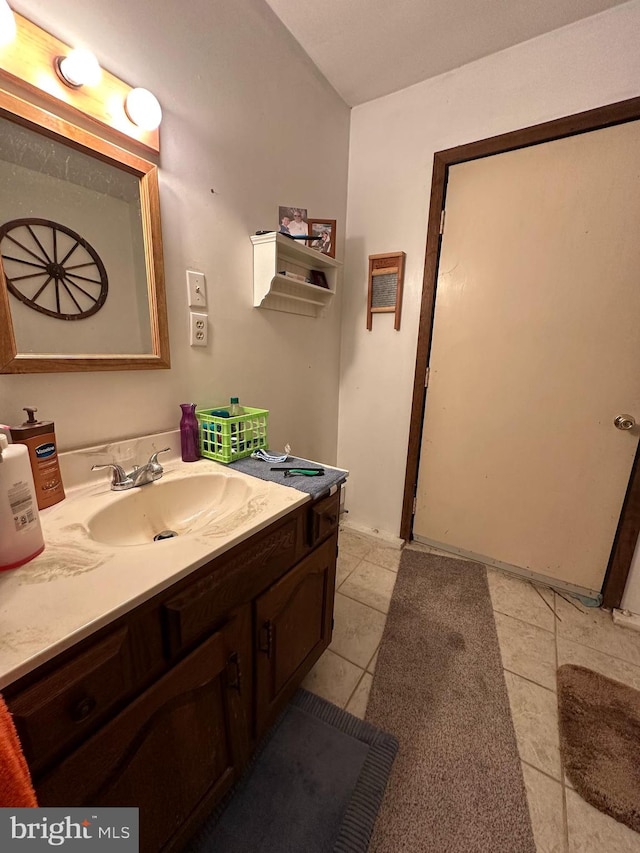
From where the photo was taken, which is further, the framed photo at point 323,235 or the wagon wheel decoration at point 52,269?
the framed photo at point 323,235

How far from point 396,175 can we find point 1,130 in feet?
5.43

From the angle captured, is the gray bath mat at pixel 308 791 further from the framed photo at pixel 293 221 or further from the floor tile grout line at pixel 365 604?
the framed photo at pixel 293 221

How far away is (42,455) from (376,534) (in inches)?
73.3

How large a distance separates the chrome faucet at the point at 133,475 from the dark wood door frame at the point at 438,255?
1.40 meters

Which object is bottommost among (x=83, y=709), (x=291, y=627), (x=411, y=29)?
(x=291, y=627)

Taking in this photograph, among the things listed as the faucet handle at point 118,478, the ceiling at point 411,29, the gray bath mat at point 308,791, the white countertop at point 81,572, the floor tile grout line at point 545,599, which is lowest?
the gray bath mat at point 308,791

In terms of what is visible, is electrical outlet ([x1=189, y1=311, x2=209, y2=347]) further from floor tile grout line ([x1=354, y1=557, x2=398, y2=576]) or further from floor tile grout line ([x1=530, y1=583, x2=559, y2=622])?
floor tile grout line ([x1=530, y1=583, x2=559, y2=622])

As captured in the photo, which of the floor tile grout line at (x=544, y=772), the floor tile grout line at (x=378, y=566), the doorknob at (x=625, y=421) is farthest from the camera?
the floor tile grout line at (x=378, y=566)

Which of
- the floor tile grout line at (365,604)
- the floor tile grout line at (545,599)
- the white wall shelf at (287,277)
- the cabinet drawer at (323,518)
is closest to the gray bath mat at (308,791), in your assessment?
the floor tile grout line at (365,604)

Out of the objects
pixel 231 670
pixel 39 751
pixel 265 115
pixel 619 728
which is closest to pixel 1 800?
pixel 39 751

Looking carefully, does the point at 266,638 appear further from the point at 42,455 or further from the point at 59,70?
the point at 59,70

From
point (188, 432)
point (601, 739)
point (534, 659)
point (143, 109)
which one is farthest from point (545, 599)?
point (143, 109)

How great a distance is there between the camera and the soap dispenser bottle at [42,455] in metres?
0.76

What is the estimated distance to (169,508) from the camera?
100cm
